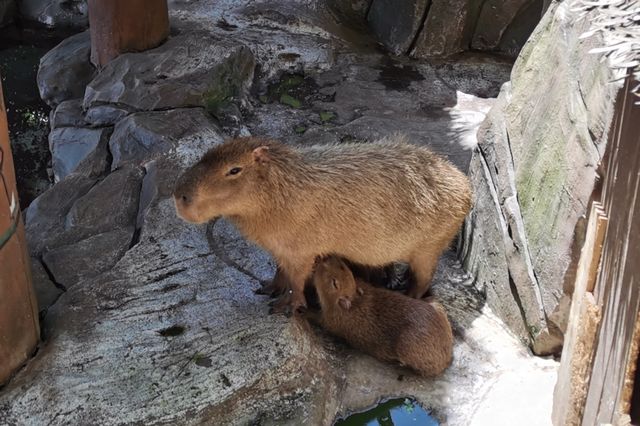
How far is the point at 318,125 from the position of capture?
634 cm

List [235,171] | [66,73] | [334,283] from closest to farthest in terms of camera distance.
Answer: [235,171] < [334,283] < [66,73]

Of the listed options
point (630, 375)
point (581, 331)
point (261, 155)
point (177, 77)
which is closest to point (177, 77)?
point (177, 77)

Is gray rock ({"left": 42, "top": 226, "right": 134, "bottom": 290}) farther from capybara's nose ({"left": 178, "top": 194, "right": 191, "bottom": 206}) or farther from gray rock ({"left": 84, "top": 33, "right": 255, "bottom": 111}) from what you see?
gray rock ({"left": 84, "top": 33, "right": 255, "bottom": 111})

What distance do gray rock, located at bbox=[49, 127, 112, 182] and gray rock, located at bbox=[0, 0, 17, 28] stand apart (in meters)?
3.28

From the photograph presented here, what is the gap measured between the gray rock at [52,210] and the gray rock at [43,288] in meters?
0.39

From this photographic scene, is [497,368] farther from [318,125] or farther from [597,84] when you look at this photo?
[318,125]

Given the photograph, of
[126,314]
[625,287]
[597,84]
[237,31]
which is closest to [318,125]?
[237,31]

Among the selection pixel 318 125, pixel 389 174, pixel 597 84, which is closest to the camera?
pixel 597 84

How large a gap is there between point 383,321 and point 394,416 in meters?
0.49

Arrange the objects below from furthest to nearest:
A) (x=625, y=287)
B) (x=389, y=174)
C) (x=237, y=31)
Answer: (x=237, y=31)
(x=389, y=174)
(x=625, y=287)

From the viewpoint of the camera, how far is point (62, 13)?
905 centimetres

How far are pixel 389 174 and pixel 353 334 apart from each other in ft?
2.90

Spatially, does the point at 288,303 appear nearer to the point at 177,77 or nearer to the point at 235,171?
the point at 235,171

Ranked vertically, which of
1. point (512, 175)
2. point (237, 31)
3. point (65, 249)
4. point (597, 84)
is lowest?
point (65, 249)
